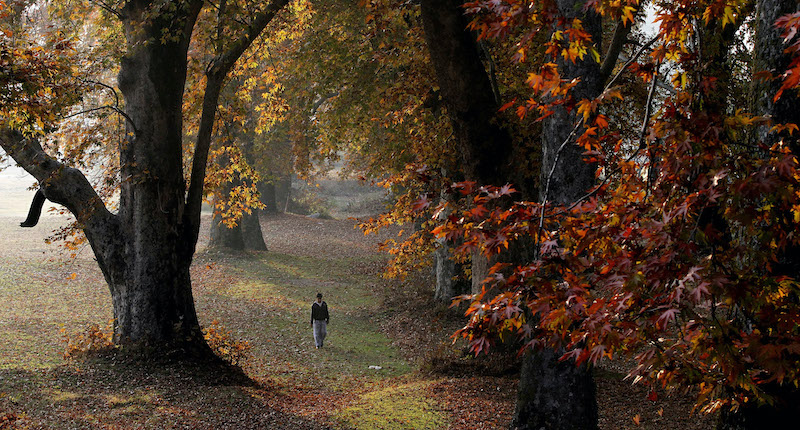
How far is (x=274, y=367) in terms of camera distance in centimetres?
1417

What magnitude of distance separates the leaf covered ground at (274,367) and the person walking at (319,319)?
1.29 ft

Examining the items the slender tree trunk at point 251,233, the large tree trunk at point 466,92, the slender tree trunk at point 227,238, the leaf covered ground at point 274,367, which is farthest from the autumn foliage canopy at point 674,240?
the slender tree trunk at point 251,233

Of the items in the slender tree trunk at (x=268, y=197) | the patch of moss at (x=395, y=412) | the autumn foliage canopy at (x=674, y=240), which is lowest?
the patch of moss at (x=395, y=412)

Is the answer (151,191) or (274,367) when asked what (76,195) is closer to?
(151,191)

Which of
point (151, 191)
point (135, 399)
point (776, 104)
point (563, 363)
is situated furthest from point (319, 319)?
point (776, 104)

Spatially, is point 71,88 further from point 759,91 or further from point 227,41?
point 759,91

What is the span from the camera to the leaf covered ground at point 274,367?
355 inches

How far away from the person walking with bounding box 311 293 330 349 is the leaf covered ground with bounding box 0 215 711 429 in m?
0.39

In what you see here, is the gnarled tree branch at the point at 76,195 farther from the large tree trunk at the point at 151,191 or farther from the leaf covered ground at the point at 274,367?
the leaf covered ground at the point at 274,367

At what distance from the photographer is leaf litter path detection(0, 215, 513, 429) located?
8953 millimetres

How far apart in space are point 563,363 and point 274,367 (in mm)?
8300

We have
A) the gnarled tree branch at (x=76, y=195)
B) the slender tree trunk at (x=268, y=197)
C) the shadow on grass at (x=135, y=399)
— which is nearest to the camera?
the shadow on grass at (x=135, y=399)

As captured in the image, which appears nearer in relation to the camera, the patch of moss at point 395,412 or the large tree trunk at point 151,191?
the patch of moss at point 395,412

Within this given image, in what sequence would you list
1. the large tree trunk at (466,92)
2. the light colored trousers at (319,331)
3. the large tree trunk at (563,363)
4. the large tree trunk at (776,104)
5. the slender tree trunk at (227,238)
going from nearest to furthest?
the large tree trunk at (776,104) → the large tree trunk at (563,363) → the large tree trunk at (466,92) → the light colored trousers at (319,331) → the slender tree trunk at (227,238)
